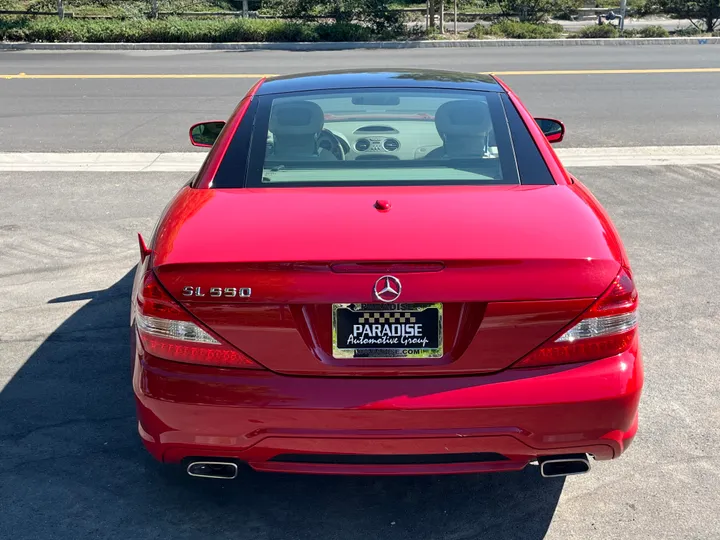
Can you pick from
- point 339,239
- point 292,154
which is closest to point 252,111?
point 292,154

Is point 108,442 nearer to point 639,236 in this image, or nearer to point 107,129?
point 639,236

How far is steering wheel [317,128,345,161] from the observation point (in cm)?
423

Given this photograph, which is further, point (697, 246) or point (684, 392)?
point (697, 246)

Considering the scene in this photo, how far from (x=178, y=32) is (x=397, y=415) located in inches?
1012

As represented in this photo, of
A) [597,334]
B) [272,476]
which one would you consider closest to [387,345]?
[597,334]

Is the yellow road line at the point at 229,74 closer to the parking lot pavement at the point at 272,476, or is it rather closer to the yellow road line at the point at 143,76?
the yellow road line at the point at 143,76

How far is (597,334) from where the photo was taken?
2951 millimetres

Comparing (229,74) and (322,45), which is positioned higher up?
(322,45)

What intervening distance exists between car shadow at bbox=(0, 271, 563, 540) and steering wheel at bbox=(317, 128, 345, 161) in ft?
5.07

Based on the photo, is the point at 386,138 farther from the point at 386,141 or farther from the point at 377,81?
the point at 377,81

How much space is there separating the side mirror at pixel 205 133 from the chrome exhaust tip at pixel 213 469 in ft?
8.34

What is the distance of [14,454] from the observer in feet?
13.0

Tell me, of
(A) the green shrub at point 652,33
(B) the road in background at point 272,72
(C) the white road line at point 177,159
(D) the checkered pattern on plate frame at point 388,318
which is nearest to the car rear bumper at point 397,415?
(D) the checkered pattern on plate frame at point 388,318

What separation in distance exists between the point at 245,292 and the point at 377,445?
2.22 feet
